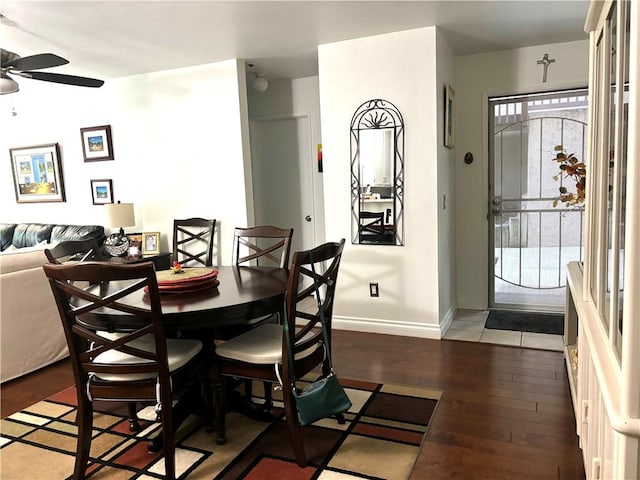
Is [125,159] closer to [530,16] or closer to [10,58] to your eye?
[10,58]

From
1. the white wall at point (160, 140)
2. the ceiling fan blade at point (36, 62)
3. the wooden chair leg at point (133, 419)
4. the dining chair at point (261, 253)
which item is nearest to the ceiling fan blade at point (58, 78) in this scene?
the ceiling fan blade at point (36, 62)

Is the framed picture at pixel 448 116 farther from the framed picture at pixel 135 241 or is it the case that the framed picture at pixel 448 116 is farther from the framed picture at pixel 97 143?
A: the framed picture at pixel 97 143

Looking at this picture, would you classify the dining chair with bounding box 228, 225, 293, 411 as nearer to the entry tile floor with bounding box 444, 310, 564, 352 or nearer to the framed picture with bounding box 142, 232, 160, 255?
the entry tile floor with bounding box 444, 310, 564, 352

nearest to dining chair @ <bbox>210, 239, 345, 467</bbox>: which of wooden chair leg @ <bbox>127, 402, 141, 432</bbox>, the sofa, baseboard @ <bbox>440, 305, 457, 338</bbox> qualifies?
wooden chair leg @ <bbox>127, 402, 141, 432</bbox>

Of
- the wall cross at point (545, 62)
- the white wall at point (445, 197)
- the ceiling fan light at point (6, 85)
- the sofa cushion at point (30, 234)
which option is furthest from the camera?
the sofa cushion at point (30, 234)

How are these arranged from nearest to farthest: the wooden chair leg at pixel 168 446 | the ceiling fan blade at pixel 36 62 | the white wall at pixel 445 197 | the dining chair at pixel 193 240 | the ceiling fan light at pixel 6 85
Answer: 1. the wooden chair leg at pixel 168 446
2. the ceiling fan blade at pixel 36 62
3. the ceiling fan light at pixel 6 85
4. the white wall at pixel 445 197
5. the dining chair at pixel 193 240

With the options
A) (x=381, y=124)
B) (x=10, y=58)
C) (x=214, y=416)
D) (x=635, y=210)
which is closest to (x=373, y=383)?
(x=214, y=416)

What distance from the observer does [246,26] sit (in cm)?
340

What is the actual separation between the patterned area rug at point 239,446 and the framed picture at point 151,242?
215 centimetres

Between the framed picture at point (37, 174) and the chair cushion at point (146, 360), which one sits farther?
the framed picture at point (37, 174)

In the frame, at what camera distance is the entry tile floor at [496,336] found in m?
3.61

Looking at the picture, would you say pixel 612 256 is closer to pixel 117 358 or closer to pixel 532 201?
pixel 117 358

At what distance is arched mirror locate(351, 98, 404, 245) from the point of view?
12.4ft

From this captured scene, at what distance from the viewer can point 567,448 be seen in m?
2.25
